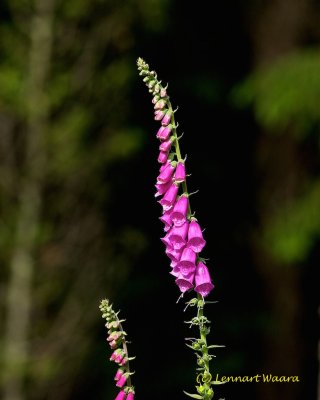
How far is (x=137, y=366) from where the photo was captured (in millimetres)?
11406

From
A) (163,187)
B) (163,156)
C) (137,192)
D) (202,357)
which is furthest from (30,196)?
(202,357)

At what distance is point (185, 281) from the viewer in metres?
2.27

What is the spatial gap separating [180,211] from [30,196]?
8463 mm

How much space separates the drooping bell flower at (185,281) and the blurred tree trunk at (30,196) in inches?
329

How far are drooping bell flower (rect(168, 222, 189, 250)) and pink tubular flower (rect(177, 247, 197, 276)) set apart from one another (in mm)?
26

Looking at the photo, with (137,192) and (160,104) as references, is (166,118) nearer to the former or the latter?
(160,104)

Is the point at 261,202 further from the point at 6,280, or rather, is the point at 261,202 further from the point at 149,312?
the point at 6,280

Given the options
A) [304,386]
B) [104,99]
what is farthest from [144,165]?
[304,386]

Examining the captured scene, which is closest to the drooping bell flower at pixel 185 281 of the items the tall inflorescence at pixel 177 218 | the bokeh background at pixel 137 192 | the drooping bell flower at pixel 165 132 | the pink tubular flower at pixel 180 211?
the tall inflorescence at pixel 177 218

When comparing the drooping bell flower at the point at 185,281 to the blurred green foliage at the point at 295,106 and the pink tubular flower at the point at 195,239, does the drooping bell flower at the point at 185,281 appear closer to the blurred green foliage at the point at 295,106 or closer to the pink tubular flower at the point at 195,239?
the pink tubular flower at the point at 195,239

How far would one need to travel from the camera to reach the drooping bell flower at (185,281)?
7.40 ft

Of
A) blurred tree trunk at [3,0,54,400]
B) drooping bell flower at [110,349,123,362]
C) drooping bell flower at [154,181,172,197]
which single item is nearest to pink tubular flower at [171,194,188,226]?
drooping bell flower at [154,181,172,197]

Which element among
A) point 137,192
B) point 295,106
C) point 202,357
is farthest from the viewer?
point 137,192

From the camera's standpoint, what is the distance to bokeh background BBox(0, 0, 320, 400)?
34.6 ft
